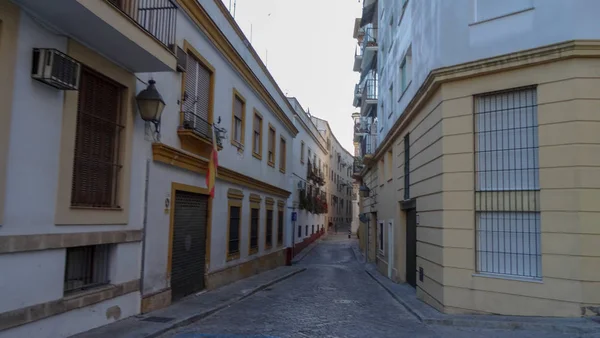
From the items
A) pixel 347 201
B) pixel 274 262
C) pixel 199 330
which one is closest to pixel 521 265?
pixel 199 330

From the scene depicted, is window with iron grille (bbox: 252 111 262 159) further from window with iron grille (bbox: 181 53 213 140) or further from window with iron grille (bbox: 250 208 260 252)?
window with iron grille (bbox: 181 53 213 140)

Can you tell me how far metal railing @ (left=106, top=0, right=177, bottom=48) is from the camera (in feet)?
25.9

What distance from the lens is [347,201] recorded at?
217 feet

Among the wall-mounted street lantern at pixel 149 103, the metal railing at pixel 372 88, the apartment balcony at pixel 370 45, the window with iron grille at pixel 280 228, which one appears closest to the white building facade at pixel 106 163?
the wall-mounted street lantern at pixel 149 103

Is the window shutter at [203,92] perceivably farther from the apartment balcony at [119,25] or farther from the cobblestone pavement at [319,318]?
the cobblestone pavement at [319,318]

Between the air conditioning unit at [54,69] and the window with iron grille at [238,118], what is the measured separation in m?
7.77

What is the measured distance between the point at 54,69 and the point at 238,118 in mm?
8753

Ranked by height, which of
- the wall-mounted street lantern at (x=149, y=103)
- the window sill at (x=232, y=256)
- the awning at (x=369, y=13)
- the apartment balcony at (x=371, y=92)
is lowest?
the window sill at (x=232, y=256)

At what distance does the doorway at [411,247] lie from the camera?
43.5 feet

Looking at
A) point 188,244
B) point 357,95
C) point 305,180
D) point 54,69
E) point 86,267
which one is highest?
point 357,95

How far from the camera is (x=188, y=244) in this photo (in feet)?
35.7

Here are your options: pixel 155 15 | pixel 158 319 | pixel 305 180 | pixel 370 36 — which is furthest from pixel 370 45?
pixel 158 319

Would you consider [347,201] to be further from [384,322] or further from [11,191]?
[11,191]

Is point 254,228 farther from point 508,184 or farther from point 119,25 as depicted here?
point 119,25
